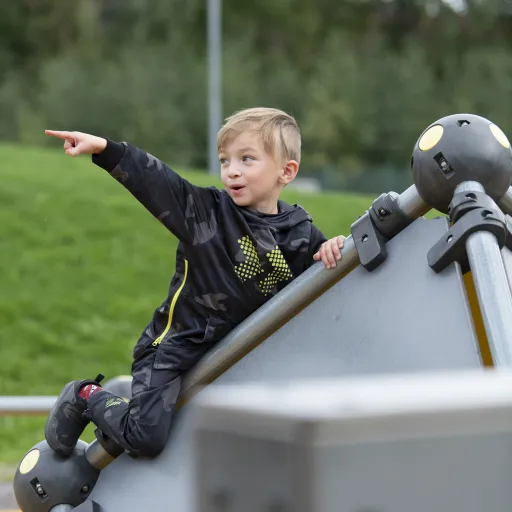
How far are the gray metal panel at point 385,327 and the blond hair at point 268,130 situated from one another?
472mm

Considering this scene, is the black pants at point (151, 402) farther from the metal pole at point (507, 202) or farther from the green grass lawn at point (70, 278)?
the green grass lawn at point (70, 278)

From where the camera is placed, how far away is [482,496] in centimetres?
106

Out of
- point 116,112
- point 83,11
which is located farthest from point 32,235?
point 83,11

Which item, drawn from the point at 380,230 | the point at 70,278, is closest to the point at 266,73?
the point at 70,278

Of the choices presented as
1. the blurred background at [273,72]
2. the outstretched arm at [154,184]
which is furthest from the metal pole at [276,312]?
the blurred background at [273,72]

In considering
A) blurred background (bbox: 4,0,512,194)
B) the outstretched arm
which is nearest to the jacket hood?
the outstretched arm

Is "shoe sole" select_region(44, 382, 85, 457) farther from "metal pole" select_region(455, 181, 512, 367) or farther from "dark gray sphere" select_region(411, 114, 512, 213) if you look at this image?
"metal pole" select_region(455, 181, 512, 367)

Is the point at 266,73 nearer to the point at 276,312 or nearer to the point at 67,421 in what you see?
the point at 67,421

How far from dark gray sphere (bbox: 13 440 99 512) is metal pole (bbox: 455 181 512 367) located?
1381 millimetres

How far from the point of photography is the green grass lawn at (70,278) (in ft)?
24.7

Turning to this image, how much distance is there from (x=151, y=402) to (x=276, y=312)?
0.42 meters

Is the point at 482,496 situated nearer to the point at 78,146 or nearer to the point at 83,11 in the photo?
the point at 78,146

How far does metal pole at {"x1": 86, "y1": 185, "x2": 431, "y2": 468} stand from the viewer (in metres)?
2.80

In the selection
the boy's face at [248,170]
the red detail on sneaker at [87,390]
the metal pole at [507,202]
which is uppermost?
the boy's face at [248,170]
